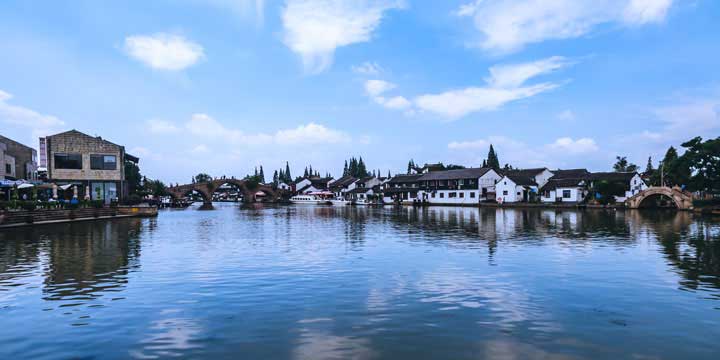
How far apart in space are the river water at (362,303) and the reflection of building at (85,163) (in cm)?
3983

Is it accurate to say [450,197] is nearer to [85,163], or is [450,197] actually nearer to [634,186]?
[634,186]

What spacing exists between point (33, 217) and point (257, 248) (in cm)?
2892

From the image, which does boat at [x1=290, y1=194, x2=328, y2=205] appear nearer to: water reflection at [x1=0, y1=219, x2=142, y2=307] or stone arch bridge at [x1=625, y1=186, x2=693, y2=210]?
stone arch bridge at [x1=625, y1=186, x2=693, y2=210]

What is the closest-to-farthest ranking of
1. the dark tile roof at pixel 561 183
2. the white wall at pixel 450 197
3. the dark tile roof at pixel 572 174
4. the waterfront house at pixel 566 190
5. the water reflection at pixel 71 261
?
the water reflection at pixel 71 261, the waterfront house at pixel 566 190, the dark tile roof at pixel 561 183, the dark tile roof at pixel 572 174, the white wall at pixel 450 197

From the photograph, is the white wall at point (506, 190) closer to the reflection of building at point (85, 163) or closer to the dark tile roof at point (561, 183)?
the dark tile roof at point (561, 183)

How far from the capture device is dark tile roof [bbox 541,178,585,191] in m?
80.2

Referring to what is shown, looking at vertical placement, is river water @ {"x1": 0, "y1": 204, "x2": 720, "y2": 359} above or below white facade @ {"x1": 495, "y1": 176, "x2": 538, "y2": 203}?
below

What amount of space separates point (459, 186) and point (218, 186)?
80445mm

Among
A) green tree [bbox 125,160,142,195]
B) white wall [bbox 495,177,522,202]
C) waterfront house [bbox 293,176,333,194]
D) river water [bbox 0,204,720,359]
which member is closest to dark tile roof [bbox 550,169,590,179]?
white wall [bbox 495,177,522,202]

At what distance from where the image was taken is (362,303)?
12.1 metres

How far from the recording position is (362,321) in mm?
10414

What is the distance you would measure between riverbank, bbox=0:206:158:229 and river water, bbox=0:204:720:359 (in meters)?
17.2

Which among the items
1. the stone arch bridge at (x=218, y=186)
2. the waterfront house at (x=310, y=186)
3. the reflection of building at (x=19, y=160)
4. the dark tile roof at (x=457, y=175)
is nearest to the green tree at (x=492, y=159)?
the dark tile roof at (x=457, y=175)

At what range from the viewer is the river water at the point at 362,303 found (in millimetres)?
8750
